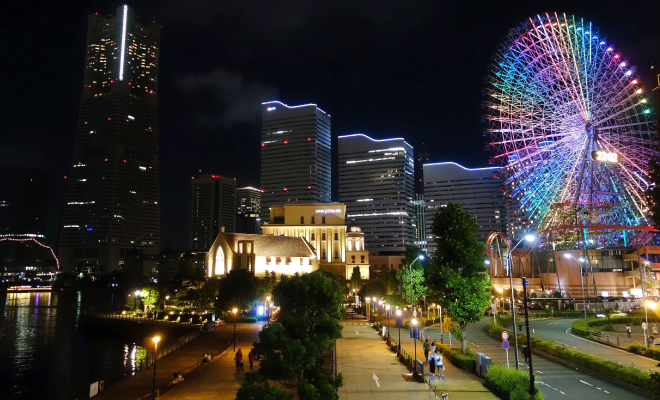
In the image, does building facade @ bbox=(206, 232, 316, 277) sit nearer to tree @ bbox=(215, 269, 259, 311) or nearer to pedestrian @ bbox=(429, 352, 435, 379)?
tree @ bbox=(215, 269, 259, 311)

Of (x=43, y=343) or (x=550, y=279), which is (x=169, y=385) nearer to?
(x=43, y=343)

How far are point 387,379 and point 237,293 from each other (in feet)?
139

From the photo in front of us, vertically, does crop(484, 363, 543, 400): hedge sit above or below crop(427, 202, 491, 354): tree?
below

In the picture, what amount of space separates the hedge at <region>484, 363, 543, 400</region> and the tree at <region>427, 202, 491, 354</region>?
8.35 meters

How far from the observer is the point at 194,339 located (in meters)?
55.6

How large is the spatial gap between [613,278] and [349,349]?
231 ft

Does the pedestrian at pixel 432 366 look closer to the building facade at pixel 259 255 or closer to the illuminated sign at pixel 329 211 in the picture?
the building facade at pixel 259 255

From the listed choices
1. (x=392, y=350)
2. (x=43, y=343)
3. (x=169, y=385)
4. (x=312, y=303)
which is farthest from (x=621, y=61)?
(x=43, y=343)

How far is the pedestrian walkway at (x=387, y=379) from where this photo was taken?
27312 mm

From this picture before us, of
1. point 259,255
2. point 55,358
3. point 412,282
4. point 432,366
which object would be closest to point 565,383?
point 432,366

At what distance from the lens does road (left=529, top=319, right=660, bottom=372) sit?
35.6 m

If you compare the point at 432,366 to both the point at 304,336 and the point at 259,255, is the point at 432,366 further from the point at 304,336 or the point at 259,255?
the point at 259,255

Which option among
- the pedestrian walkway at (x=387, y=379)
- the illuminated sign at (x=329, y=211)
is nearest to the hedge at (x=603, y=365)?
the pedestrian walkway at (x=387, y=379)

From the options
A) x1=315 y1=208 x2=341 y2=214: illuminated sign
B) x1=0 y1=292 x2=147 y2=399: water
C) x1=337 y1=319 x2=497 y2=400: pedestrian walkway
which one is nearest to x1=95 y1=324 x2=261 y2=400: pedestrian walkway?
x1=0 y1=292 x2=147 y2=399: water
